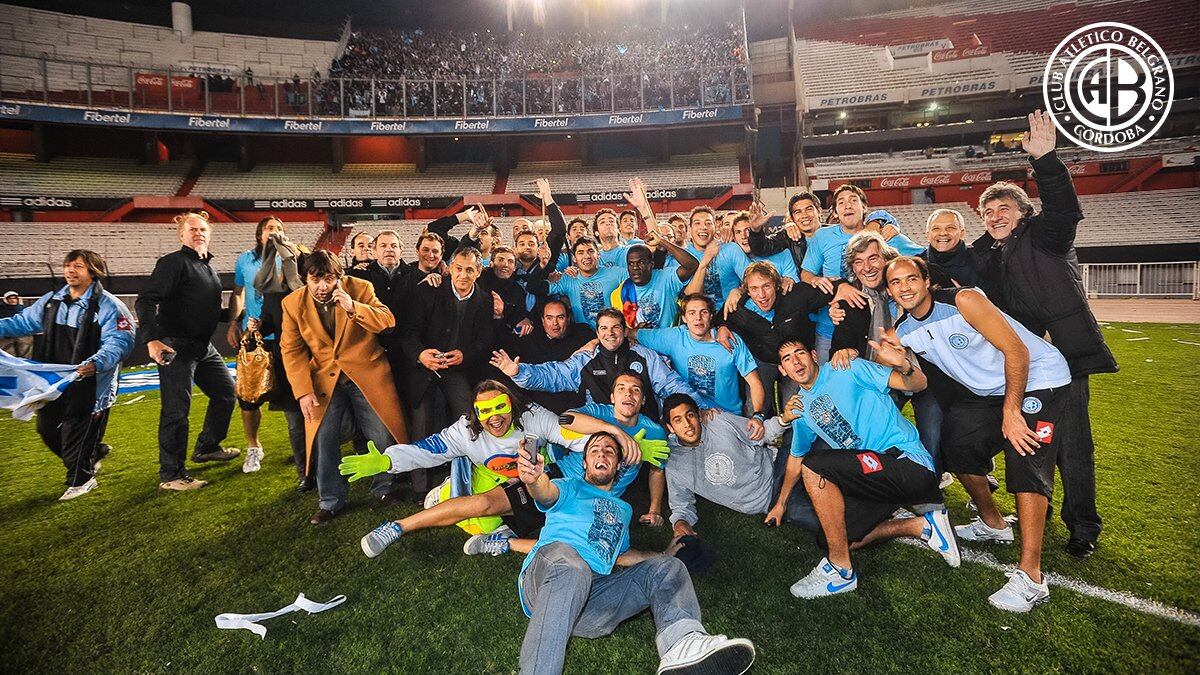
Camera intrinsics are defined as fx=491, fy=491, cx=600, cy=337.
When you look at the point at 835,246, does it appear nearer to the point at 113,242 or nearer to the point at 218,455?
the point at 218,455

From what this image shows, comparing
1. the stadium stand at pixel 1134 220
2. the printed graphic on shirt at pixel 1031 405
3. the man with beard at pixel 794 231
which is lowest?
the printed graphic on shirt at pixel 1031 405

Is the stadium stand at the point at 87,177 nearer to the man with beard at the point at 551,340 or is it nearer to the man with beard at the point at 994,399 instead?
the man with beard at the point at 551,340

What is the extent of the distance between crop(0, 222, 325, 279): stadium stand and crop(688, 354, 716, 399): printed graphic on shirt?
768 inches

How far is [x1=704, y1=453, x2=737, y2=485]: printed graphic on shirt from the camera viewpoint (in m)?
3.54

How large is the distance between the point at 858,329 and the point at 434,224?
4.04m

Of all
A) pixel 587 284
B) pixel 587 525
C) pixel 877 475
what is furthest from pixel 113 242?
pixel 877 475

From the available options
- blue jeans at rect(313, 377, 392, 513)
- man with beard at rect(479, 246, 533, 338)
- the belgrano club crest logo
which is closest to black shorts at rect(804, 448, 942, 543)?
man with beard at rect(479, 246, 533, 338)

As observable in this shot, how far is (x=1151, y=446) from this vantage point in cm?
465

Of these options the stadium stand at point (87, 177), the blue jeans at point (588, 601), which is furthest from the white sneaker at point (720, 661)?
the stadium stand at point (87, 177)

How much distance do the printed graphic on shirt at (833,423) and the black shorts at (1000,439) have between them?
0.62 m

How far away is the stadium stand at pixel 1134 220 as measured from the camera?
57.5 feet

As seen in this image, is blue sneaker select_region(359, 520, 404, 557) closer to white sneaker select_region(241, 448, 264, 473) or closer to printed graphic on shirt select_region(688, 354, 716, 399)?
printed graphic on shirt select_region(688, 354, 716, 399)

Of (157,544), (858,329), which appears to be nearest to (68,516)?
(157,544)

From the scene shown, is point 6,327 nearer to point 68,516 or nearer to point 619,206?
point 68,516
